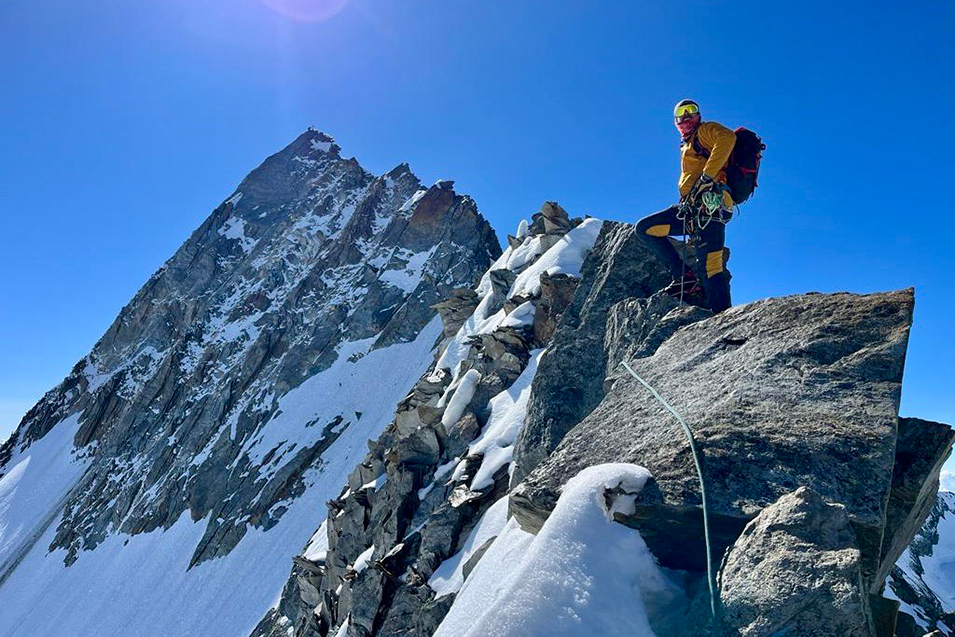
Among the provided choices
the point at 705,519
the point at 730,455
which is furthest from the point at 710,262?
the point at 705,519

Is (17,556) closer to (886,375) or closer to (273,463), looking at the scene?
(273,463)

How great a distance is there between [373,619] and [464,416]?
575 centimetres

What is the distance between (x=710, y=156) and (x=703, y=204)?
695 millimetres

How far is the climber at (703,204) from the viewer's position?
865 cm

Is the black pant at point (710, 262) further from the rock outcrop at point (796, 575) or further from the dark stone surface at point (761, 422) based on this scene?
the rock outcrop at point (796, 575)

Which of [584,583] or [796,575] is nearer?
[796,575]

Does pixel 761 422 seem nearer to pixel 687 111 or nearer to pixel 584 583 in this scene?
pixel 584 583

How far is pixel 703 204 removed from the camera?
8.87m

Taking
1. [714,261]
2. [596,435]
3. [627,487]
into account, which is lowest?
[627,487]

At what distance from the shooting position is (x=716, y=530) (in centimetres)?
466

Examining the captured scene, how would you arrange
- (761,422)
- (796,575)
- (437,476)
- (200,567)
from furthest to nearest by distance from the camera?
(200,567), (437,476), (761,422), (796,575)

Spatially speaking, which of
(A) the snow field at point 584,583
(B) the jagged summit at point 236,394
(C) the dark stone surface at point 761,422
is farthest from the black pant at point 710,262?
(B) the jagged summit at point 236,394

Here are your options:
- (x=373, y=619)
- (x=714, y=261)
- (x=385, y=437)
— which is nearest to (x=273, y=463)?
(x=385, y=437)

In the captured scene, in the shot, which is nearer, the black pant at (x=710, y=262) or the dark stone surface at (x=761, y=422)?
the dark stone surface at (x=761, y=422)
